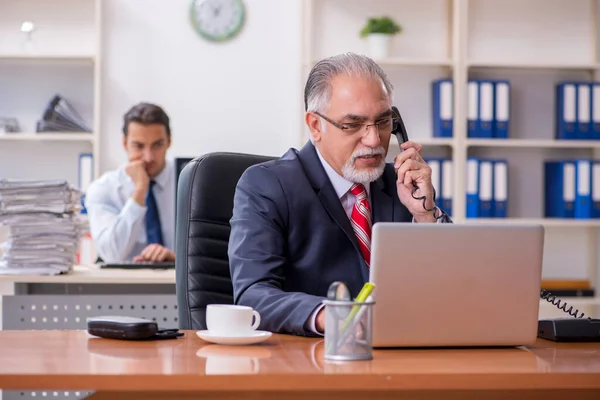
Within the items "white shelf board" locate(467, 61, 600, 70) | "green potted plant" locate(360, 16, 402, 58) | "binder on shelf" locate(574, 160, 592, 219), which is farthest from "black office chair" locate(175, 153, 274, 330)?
"binder on shelf" locate(574, 160, 592, 219)

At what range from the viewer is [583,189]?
4461 mm

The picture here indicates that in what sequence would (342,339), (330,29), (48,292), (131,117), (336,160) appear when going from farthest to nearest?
1. (330,29)
2. (131,117)
3. (48,292)
4. (336,160)
5. (342,339)

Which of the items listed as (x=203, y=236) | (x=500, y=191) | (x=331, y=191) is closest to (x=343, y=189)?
(x=331, y=191)

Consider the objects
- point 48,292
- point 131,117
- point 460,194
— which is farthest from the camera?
point 460,194

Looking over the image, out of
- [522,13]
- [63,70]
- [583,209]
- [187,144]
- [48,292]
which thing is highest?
[522,13]

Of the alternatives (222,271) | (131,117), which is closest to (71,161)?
(131,117)

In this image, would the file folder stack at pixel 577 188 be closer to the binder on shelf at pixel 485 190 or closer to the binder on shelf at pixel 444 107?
the binder on shelf at pixel 485 190

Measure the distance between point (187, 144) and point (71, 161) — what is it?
24.1 inches

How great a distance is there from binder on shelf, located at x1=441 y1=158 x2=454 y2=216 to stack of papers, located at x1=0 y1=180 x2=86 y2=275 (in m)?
2.03

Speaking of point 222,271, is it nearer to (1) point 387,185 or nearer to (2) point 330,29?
(1) point 387,185

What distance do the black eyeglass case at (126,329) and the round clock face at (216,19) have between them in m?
3.35

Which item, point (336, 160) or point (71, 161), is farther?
point (71, 161)

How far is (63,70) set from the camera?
4.65m

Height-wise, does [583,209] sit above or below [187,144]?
below
